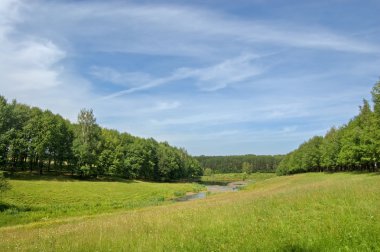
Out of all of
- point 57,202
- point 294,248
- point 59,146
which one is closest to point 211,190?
point 59,146

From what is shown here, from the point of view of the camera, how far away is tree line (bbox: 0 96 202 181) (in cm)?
7281

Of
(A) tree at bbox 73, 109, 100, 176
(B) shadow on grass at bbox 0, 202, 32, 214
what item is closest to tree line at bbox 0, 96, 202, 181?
(A) tree at bbox 73, 109, 100, 176

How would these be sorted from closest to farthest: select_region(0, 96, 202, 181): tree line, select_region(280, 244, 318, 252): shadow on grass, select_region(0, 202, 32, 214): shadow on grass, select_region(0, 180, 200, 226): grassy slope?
1. select_region(280, 244, 318, 252): shadow on grass
2. select_region(0, 180, 200, 226): grassy slope
3. select_region(0, 202, 32, 214): shadow on grass
4. select_region(0, 96, 202, 181): tree line

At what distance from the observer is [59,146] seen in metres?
84.6

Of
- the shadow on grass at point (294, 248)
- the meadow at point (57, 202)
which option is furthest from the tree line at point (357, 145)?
the shadow on grass at point (294, 248)

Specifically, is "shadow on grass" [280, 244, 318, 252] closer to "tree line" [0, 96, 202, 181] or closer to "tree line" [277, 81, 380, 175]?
"tree line" [277, 81, 380, 175]

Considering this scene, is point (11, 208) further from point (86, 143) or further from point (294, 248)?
point (86, 143)

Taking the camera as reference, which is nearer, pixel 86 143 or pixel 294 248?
pixel 294 248

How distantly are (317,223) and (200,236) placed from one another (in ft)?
12.5

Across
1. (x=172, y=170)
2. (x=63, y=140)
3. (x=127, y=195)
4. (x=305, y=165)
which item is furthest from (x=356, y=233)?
(x=172, y=170)

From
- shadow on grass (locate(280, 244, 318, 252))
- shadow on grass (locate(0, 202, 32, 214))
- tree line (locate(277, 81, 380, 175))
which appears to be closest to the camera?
shadow on grass (locate(280, 244, 318, 252))

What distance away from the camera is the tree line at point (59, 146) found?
7281cm

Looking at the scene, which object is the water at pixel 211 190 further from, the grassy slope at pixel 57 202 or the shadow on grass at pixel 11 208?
the shadow on grass at pixel 11 208

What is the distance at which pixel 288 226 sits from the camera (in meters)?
10.4
